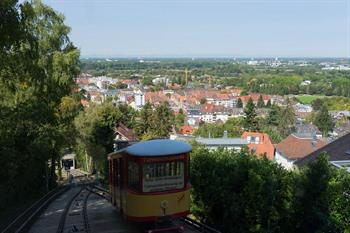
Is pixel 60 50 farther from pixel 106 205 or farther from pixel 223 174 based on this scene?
pixel 223 174

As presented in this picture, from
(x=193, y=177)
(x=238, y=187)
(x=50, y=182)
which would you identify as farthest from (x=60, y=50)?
(x=238, y=187)

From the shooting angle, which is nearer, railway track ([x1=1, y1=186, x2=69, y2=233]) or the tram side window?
the tram side window

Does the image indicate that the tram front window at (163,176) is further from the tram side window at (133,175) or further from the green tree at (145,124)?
the green tree at (145,124)

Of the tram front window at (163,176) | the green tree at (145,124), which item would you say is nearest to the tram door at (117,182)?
the tram front window at (163,176)

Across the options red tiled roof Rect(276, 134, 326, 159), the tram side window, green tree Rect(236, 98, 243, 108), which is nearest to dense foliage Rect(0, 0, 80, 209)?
the tram side window

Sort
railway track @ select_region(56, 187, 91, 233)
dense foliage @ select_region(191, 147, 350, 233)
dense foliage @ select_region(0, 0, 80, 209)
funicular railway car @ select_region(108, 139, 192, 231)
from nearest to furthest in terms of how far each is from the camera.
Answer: funicular railway car @ select_region(108, 139, 192, 231)
dense foliage @ select_region(191, 147, 350, 233)
railway track @ select_region(56, 187, 91, 233)
dense foliage @ select_region(0, 0, 80, 209)

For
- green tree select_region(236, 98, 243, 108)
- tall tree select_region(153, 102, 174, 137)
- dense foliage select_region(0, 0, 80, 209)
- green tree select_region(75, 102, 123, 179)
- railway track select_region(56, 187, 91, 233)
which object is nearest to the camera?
railway track select_region(56, 187, 91, 233)

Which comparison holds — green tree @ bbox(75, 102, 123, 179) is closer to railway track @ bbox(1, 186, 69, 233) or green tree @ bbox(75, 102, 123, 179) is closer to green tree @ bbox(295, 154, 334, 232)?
railway track @ bbox(1, 186, 69, 233)

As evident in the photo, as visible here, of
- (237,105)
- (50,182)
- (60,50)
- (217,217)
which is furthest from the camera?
(237,105)
